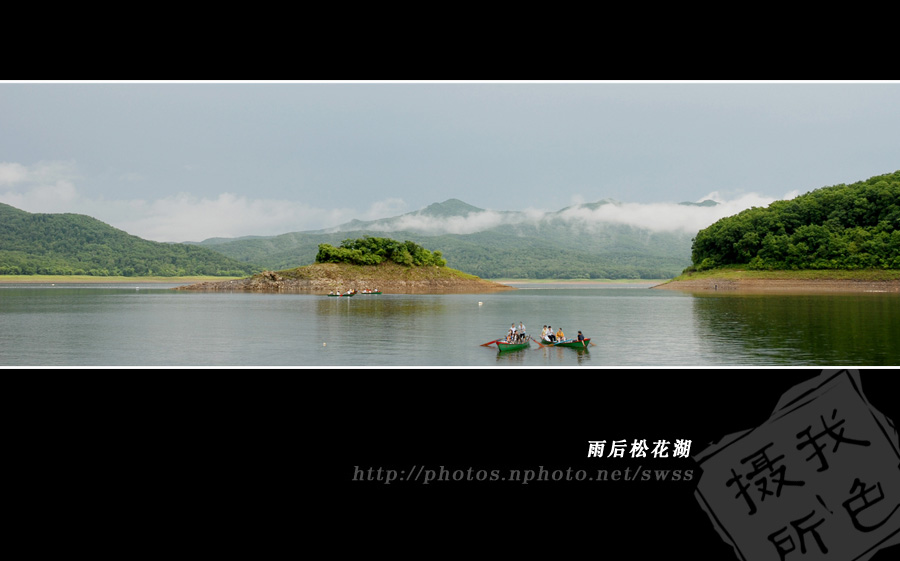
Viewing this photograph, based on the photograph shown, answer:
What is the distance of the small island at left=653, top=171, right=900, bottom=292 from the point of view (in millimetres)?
75500

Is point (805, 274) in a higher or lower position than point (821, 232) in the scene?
lower

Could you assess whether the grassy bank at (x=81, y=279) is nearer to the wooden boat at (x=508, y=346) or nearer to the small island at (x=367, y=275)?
the small island at (x=367, y=275)

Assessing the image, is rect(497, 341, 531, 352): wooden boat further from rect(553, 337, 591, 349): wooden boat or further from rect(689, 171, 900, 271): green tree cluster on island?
rect(689, 171, 900, 271): green tree cluster on island

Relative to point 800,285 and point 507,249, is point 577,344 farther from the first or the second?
point 507,249

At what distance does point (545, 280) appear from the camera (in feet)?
440

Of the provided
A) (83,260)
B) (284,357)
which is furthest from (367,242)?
(284,357)

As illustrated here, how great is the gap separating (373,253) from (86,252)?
216 feet

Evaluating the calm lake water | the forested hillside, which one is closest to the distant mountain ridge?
the forested hillside

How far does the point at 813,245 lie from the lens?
3201 inches

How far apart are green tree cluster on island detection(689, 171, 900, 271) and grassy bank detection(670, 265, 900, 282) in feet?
2.52

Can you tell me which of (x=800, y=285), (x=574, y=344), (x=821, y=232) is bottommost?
(x=574, y=344)

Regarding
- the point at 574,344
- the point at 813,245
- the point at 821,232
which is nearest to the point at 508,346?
the point at 574,344

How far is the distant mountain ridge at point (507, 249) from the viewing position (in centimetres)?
13938

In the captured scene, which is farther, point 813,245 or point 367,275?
point 367,275
